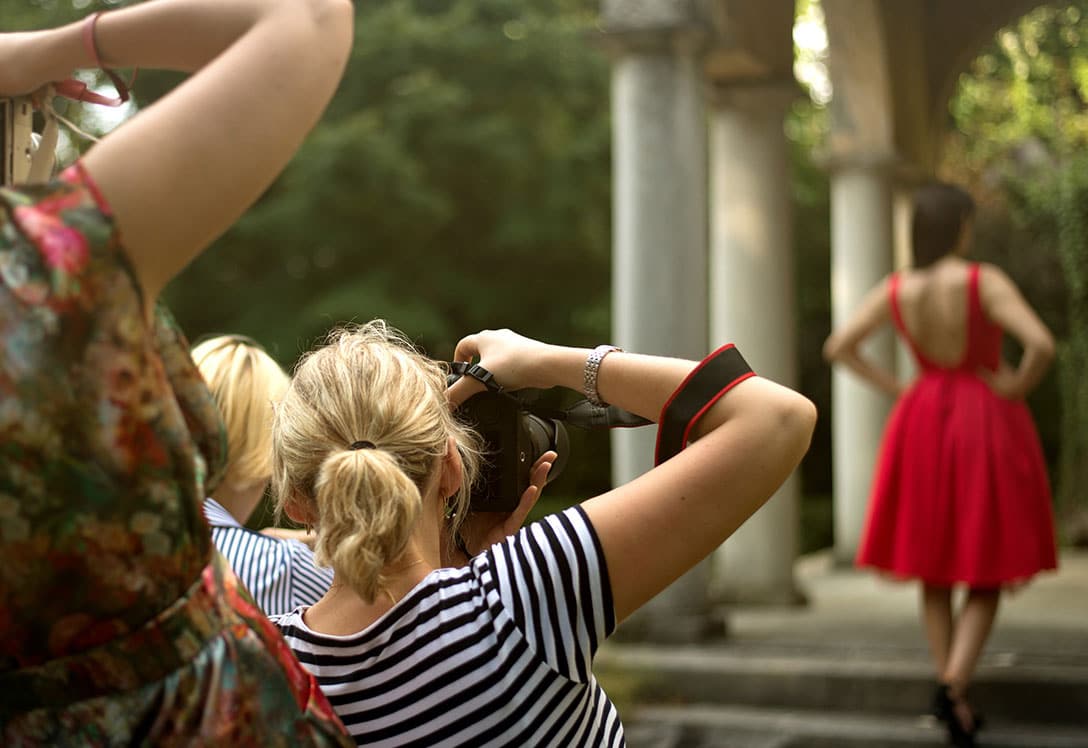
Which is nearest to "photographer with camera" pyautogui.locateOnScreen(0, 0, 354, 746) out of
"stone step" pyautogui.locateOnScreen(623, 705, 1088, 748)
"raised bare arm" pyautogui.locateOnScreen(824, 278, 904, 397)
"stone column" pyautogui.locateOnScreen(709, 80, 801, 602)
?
"stone step" pyautogui.locateOnScreen(623, 705, 1088, 748)

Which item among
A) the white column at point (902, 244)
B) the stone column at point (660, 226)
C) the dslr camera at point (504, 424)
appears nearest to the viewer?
the dslr camera at point (504, 424)

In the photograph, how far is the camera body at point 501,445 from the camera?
5.15 ft

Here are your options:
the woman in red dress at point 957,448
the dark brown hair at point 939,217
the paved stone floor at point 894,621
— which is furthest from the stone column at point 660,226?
the dark brown hair at point 939,217

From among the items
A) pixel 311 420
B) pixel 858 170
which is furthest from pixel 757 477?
pixel 858 170

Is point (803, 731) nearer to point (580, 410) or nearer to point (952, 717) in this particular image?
point (952, 717)

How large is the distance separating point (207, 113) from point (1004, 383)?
4.28 m

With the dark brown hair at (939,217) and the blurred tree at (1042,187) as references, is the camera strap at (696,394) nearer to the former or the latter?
the dark brown hair at (939,217)

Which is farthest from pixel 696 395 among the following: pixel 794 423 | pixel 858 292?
pixel 858 292

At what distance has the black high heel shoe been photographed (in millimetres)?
4410

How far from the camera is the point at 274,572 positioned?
2.15 m

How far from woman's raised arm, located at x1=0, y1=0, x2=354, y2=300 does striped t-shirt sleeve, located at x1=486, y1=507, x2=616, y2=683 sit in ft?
1.53

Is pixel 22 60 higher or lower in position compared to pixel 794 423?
higher

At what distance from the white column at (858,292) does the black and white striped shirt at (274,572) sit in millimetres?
6955

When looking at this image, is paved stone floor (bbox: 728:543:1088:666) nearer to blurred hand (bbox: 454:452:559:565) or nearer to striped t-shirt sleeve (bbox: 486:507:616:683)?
blurred hand (bbox: 454:452:559:565)
